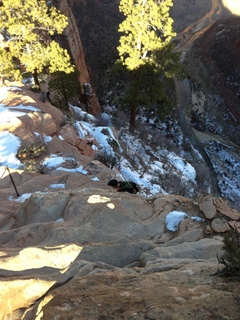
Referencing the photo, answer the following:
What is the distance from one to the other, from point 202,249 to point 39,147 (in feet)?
27.9

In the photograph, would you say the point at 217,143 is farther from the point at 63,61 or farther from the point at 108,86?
the point at 63,61


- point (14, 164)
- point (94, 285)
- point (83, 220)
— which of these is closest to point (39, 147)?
point (14, 164)

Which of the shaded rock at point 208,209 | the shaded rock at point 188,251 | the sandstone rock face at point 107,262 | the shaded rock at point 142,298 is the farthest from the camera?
the shaded rock at point 208,209

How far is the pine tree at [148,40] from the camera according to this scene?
60.8ft

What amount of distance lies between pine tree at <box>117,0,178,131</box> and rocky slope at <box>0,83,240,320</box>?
10764 mm

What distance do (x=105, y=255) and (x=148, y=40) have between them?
Result: 16.1m

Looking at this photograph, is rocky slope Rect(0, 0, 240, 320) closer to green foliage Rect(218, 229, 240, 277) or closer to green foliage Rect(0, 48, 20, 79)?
green foliage Rect(218, 229, 240, 277)

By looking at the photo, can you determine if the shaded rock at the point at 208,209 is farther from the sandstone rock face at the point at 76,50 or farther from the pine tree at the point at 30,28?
the sandstone rock face at the point at 76,50

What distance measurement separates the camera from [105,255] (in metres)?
5.83

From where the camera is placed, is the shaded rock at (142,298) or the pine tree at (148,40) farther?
the pine tree at (148,40)

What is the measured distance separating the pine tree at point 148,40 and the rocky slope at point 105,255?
10764mm

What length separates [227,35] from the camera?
44.2 metres

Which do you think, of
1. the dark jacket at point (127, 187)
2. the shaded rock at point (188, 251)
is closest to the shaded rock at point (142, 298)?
the shaded rock at point (188, 251)

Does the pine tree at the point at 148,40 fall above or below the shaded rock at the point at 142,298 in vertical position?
above
